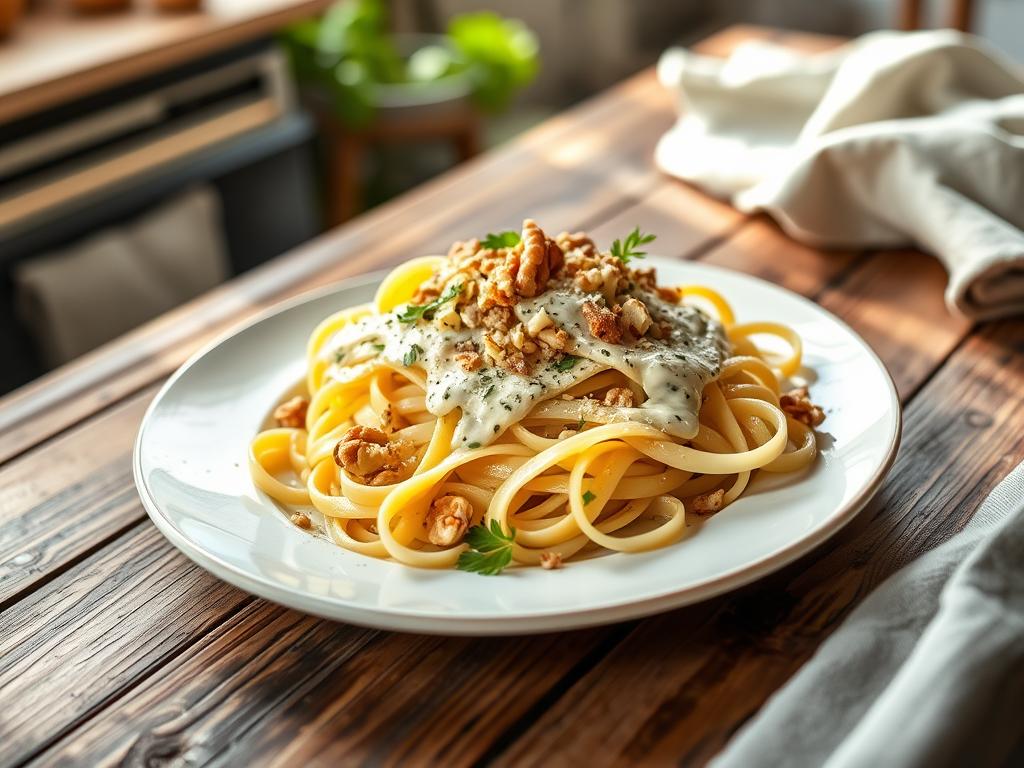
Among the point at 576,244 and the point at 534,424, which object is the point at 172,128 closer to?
the point at 576,244

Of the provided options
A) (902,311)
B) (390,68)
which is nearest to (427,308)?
(902,311)

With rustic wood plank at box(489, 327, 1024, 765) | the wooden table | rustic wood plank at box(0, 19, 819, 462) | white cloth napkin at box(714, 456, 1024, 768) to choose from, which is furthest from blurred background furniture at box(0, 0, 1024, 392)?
white cloth napkin at box(714, 456, 1024, 768)

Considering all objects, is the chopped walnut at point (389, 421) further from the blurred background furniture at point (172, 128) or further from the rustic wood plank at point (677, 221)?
the blurred background furniture at point (172, 128)

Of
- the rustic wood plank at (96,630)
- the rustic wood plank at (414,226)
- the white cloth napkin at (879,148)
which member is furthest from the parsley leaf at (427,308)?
the white cloth napkin at (879,148)

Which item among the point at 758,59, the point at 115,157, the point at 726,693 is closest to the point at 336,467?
the point at 726,693

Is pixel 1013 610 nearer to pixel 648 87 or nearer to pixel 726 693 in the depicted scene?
pixel 726 693

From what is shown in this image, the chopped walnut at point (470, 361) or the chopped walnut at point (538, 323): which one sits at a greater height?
the chopped walnut at point (538, 323)
